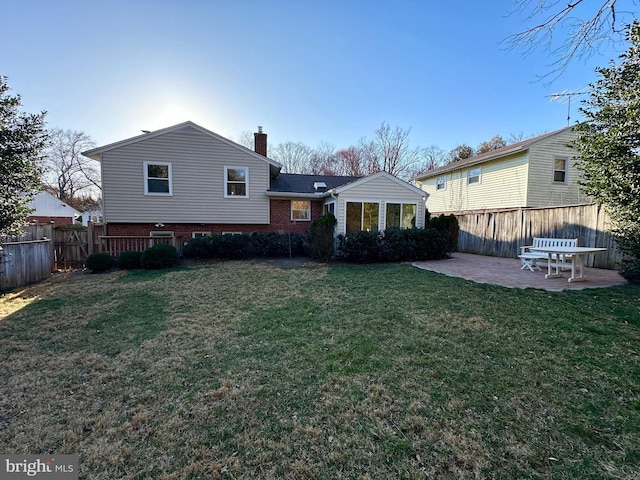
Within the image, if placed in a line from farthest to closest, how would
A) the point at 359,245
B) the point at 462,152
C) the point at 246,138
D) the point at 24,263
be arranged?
1. the point at 246,138
2. the point at 462,152
3. the point at 359,245
4. the point at 24,263

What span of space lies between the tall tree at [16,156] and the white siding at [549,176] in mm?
18668

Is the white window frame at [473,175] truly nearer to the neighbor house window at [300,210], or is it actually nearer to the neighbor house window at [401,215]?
the neighbor house window at [401,215]

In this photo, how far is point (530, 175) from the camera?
13.8 m

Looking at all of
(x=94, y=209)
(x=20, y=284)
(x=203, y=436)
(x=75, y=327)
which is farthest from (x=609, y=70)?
(x=94, y=209)

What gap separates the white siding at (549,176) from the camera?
13.8 metres

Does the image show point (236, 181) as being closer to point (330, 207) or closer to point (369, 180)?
point (330, 207)

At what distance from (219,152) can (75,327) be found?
10374 mm

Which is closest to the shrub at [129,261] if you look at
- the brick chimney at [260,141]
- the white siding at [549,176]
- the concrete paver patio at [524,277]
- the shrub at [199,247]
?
the shrub at [199,247]

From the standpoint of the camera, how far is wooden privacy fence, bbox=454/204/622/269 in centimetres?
894

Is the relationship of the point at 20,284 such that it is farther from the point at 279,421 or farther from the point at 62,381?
the point at 279,421

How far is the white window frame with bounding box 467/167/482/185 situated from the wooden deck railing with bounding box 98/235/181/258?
55.5 feet

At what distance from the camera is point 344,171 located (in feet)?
108

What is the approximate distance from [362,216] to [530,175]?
8.90 metres

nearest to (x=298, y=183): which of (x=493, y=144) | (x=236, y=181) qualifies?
(x=236, y=181)
